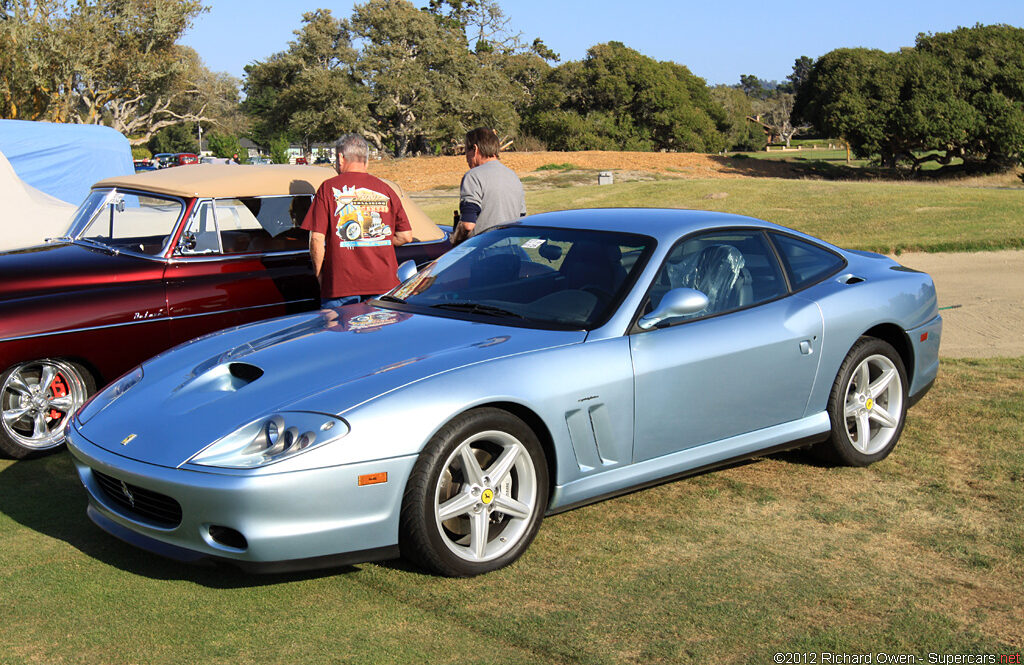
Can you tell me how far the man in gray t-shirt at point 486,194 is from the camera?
749 cm

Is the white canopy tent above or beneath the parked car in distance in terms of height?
beneath

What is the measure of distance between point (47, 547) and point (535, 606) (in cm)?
219

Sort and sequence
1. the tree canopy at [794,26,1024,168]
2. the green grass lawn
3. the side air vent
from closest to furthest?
the side air vent → the green grass lawn → the tree canopy at [794,26,1024,168]

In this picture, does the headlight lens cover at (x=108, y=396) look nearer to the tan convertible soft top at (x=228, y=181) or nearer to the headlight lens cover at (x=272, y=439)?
the headlight lens cover at (x=272, y=439)

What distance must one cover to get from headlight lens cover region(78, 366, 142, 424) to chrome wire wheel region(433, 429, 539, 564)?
162cm

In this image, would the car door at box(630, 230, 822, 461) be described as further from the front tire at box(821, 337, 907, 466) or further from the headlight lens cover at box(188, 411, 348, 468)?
the headlight lens cover at box(188, 411, 348, 468)

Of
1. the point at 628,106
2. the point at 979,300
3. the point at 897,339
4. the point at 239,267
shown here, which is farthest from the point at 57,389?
the point at 628,106

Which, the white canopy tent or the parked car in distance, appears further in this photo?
the parked car in distance

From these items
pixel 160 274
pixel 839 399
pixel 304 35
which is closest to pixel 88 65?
pixel 304 35

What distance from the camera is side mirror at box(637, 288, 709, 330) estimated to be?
443 centimetres

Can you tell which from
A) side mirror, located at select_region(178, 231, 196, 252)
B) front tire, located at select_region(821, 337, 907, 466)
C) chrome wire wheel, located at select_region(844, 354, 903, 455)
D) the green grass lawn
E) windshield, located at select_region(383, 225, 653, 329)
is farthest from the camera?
the green grass lawn

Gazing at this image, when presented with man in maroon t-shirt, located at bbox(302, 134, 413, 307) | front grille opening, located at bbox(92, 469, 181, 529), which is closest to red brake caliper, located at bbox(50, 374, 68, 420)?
man in maroon t-shirt, located at bbox(302, 134, 413, 307)

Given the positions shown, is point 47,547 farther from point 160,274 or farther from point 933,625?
point 933,625

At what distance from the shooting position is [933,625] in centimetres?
353
